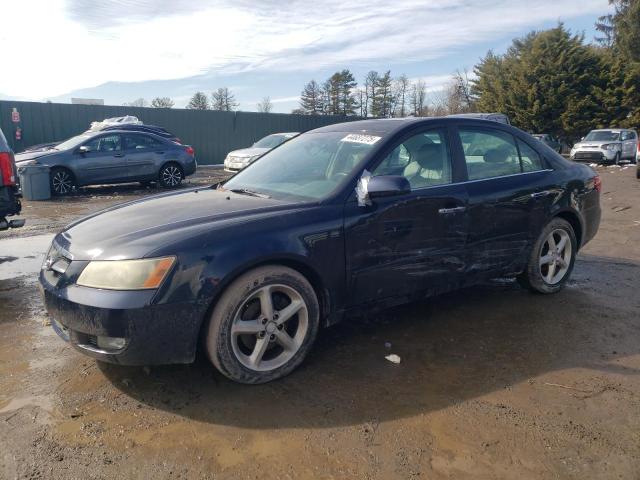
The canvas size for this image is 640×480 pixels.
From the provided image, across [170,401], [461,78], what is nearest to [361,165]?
[170,401]

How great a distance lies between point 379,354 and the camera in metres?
3.60

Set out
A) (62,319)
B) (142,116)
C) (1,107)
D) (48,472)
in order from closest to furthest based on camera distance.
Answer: (48,472)
(62,319)
(1,107)
(142,116)

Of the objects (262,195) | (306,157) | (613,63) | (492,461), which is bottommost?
(492,461)

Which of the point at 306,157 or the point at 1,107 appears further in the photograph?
the point at 1,107

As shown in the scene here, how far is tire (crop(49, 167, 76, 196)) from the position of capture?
12297 millimetres

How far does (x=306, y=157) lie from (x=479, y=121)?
4.95 ft

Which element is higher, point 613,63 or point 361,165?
point 613,63

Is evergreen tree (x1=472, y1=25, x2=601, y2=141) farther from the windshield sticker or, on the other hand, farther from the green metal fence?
the windshield sticker

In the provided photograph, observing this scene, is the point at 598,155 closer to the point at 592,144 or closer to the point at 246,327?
the point at 592,144

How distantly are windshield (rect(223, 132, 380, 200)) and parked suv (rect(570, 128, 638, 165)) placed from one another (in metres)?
21.0

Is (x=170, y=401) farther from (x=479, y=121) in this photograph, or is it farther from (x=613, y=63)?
(x=613, y=63)

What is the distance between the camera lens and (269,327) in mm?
3135

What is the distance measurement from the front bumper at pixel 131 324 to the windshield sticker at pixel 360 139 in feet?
5.72

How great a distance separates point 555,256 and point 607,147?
64.6 feet
